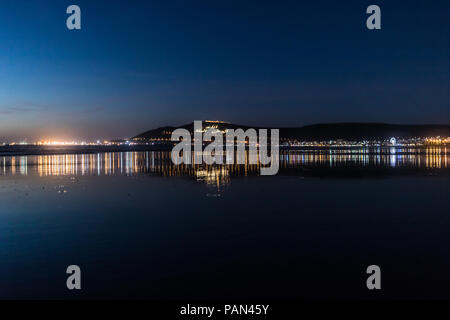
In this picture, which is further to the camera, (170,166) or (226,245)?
(170,166)

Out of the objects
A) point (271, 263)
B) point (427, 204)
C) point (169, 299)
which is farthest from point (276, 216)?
point (169, 299)

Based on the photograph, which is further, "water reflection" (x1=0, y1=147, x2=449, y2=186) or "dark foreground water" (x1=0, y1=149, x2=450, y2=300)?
"water reflection" (x1=0, y1=147, x2=449, y2=186)

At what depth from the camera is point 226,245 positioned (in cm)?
1030

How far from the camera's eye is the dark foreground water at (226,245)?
764cm

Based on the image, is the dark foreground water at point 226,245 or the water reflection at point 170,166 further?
the water reflection at point 170,166

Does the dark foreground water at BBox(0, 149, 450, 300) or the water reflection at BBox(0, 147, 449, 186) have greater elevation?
the water reflection at BBox(0, 147, 449, 186)

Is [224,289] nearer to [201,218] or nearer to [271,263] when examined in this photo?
[271,263]

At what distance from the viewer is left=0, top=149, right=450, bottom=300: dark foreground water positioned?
7644mm

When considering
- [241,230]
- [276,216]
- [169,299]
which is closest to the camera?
[169,299]

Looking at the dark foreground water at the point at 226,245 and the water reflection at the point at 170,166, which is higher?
the water reflection at the point at 170,166

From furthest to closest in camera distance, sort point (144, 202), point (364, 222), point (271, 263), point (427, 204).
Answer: point (144, 202) → point (427, 204) → point (364, 222) → point (271, 263)

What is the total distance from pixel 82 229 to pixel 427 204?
1236 cm

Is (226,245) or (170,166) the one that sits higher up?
(170,166)
